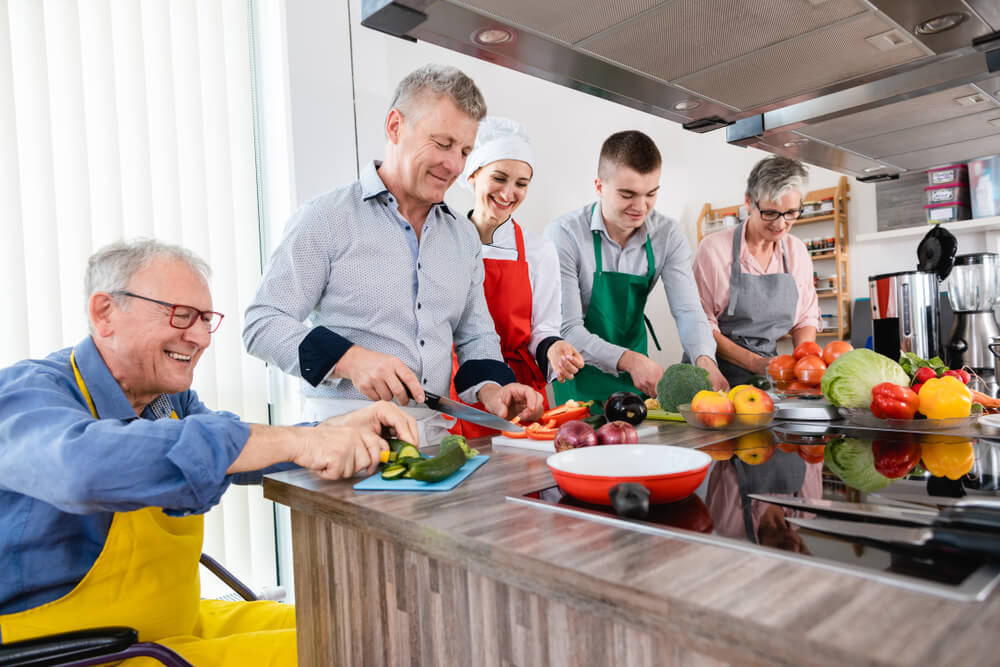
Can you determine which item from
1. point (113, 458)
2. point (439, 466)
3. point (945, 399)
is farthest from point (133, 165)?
point (945, 399)

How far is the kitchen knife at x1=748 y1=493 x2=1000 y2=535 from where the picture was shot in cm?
71

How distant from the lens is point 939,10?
1581 millimetres

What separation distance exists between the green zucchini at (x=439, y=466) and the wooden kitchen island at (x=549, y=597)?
0.04 m

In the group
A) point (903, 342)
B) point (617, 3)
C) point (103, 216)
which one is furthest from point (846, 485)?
point (103, 216)

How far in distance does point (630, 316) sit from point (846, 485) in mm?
2107

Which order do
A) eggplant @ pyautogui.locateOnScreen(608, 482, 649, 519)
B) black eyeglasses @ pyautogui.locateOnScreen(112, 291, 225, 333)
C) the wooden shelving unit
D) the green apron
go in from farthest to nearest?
1. the wooden shelving unit
2. the green apron
3. black eyeglasses @ pyautogui.locateOnScreen(112, 291, 225, 333)
4. eggplant @ pyautogui.locateOnScreen(608, 482, 649, 519)

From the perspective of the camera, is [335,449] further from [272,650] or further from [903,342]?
[903,342]

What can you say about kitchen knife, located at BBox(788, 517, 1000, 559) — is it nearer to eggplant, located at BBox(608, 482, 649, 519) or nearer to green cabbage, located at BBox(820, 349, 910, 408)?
eggplant, located at BBox(608, 482, 649, 519)

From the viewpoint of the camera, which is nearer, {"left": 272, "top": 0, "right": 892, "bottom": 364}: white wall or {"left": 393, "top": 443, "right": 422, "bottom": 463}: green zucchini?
{"left": 393, "top": 443, "right": 422, "bottom": 463}: green zucchini

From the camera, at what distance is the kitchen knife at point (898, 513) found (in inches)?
28.0

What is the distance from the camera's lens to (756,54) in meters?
1.77

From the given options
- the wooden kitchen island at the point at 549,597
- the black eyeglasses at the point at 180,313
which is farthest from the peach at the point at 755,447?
the black eyeglasses at the point at 180,313

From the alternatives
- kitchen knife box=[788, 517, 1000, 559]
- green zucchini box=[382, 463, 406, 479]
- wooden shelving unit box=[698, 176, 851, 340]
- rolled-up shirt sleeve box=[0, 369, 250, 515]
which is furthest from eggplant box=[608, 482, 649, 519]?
wooden shelving unit box=[698, 176, 851, 340]

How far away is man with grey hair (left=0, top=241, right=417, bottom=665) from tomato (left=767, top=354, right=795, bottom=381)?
53.6 inches
